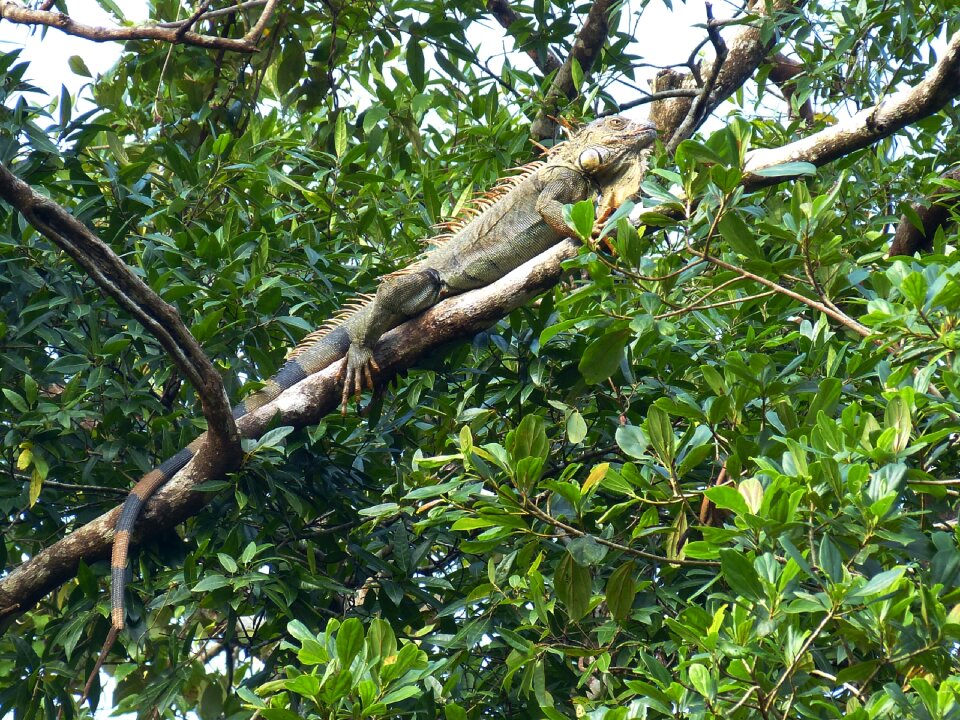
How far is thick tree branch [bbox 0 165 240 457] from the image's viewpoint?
3230mm

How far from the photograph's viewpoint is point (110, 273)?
331cm

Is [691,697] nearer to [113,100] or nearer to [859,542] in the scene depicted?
[859,542]

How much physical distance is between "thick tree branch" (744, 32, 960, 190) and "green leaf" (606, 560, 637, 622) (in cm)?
137

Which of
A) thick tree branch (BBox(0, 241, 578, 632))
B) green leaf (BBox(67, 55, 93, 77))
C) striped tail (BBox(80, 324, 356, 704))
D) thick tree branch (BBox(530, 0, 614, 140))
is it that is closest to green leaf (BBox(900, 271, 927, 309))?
thick tree branch (BBox(0, 241, 578, 632))

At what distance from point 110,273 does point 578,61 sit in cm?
325

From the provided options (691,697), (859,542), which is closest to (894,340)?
(859,542)

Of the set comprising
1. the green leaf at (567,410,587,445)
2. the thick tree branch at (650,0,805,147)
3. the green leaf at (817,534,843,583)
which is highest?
the thick tree branch at (650,0,805,147)

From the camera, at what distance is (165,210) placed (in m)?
4.57

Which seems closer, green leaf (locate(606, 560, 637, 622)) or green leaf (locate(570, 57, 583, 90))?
green leaf (locate(606, 560, 637, 622))

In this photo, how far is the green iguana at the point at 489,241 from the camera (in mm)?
4406

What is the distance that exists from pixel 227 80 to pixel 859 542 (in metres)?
4.79

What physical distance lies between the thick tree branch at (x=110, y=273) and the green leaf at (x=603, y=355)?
1.36 metres

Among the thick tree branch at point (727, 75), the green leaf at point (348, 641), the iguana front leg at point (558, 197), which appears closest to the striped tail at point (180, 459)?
the iguana front leg at point (558, 197)

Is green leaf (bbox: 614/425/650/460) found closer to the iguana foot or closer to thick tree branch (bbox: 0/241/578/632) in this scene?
thick tree branch (bbox: 0/241/578/632)
